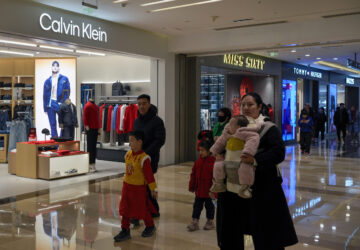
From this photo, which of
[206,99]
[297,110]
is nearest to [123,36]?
[206,99]

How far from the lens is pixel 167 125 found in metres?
10.4

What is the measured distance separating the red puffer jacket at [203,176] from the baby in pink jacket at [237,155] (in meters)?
1.71

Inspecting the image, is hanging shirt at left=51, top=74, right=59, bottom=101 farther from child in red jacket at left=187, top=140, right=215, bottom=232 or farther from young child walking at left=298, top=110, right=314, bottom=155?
child in red jacket at left=187, top=140, right=215, bottom=232

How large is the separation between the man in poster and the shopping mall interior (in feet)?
0.10

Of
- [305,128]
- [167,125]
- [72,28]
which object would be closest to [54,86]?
[167,125]

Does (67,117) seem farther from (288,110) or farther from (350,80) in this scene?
(350,80)

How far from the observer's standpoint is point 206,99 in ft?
46.3

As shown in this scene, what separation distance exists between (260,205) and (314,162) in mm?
8753

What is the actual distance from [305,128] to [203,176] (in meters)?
8.33

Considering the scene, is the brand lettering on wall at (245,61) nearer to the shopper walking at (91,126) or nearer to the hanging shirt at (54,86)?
the shopper walking at (91,126)

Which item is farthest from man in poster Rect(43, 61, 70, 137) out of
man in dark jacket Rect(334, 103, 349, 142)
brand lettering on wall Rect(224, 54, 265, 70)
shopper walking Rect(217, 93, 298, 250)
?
man in dark jacket Rect(334, 103, 349, 142)

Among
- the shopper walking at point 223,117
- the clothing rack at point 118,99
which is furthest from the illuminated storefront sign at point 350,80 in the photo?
the shopper walking at point 223,117

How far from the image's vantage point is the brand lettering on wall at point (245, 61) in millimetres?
12594

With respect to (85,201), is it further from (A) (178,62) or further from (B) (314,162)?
(B) (314,162)
